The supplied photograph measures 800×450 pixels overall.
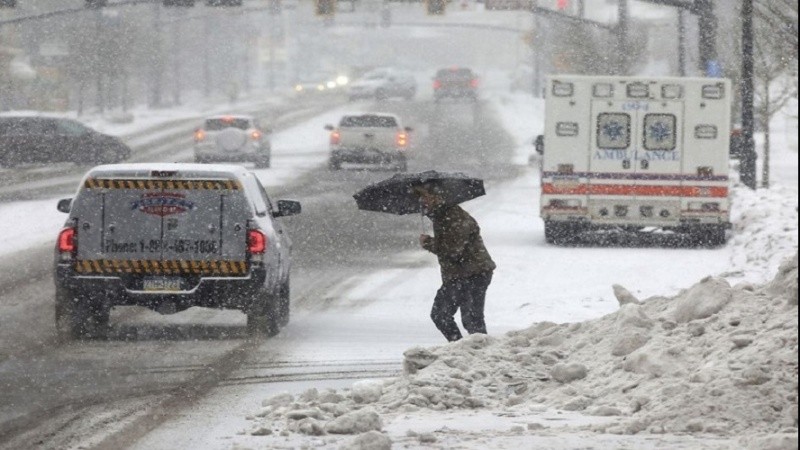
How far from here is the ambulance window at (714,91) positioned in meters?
27.2

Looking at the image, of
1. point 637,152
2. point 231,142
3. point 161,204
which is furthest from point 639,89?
point 231,142

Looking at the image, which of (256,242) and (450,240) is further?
(256,242)

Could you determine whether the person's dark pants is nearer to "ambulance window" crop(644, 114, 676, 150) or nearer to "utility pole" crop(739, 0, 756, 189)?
"ambulance window" crop(644, 114, 676, 150)

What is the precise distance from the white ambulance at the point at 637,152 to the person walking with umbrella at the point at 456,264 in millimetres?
13078

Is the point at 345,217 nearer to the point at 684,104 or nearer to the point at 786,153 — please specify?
the point at 684,104

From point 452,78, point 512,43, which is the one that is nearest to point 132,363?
point 452,78

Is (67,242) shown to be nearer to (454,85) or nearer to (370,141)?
(370,141)

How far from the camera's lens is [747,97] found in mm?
32469

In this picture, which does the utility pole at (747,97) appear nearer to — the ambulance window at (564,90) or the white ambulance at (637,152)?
the white ambulance at (637,152)

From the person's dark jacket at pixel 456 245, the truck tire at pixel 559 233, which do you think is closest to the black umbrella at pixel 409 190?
the person's dark jacket at pixel 456 245

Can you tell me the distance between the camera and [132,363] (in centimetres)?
1467

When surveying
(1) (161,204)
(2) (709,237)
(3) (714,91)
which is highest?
(3) (714,91)

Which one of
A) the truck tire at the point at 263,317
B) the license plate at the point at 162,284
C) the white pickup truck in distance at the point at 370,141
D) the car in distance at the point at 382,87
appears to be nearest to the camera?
the license plate at the point at 162,284

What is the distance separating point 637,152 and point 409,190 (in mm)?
13779
